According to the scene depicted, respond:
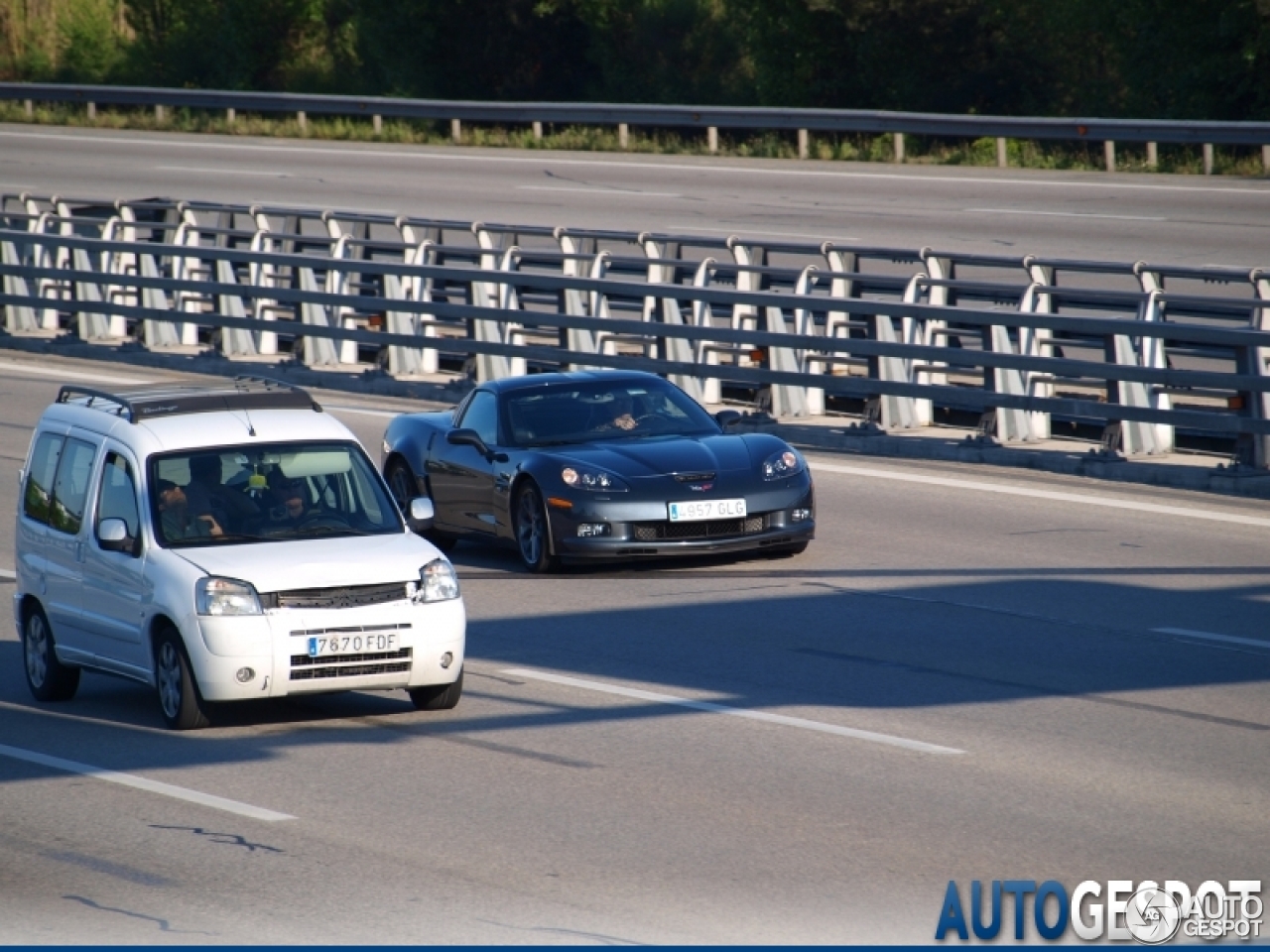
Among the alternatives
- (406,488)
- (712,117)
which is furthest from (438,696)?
(712,117)

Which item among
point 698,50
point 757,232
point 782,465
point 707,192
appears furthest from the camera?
point 698,50

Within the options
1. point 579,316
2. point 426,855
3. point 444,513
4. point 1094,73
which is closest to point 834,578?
point 444,513

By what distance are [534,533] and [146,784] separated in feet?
19.2

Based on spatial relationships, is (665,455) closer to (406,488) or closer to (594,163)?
(406,488)

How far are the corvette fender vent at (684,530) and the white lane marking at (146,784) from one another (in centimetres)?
522

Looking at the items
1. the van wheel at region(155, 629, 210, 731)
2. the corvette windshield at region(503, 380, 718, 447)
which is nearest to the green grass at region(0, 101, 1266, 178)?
the corvette windshield at region(503, 380, 718, 447)

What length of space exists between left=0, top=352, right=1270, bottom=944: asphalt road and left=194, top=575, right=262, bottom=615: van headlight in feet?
2.19

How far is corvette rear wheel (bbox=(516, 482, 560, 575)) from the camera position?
48.1ft

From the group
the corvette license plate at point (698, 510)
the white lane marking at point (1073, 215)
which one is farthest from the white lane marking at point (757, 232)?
the corvette license plate at point (698, 510)

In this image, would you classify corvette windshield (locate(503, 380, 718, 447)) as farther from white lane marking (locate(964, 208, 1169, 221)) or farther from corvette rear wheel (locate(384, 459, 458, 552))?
white lane marking (locate(964, 208, 1169, 221))

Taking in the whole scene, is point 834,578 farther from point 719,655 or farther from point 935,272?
point 935,272

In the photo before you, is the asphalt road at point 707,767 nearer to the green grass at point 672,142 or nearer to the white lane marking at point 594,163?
the white lane marking at point 594,163

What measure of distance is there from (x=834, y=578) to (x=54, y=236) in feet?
64.4

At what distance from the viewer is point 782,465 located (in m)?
14.6
